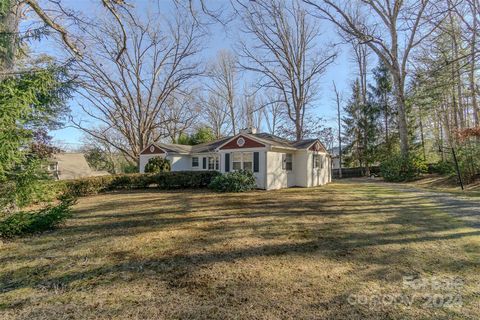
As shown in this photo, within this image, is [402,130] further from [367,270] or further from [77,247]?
[77,247]

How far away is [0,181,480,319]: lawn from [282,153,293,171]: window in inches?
354

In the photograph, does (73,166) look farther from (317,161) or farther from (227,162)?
(317,161)

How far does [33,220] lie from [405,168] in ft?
69.8

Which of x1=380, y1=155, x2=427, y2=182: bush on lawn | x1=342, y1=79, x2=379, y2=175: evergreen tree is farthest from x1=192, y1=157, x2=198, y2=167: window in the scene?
x1=342, y1=79, x2=379, y2=175: evergreen tree

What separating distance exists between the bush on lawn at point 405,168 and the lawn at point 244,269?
1417cm

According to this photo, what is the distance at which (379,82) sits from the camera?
27656 mm

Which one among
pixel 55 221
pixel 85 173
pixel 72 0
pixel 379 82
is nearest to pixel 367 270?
pixel 55 221

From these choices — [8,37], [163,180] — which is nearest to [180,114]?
[163,180]

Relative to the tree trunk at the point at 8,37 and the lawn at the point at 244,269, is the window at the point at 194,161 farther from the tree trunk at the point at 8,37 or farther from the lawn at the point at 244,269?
the tree trunk at the point at 8,37

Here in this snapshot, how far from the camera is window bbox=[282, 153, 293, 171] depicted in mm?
15631

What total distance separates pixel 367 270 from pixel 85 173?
32.0 m

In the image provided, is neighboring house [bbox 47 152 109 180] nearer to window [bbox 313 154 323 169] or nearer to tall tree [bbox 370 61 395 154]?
window [bbox 313 154 323 169]

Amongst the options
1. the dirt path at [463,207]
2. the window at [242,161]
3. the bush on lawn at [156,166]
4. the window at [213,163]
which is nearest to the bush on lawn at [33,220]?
the dirt path at [463,207]

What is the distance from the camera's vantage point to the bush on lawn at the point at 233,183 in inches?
509
